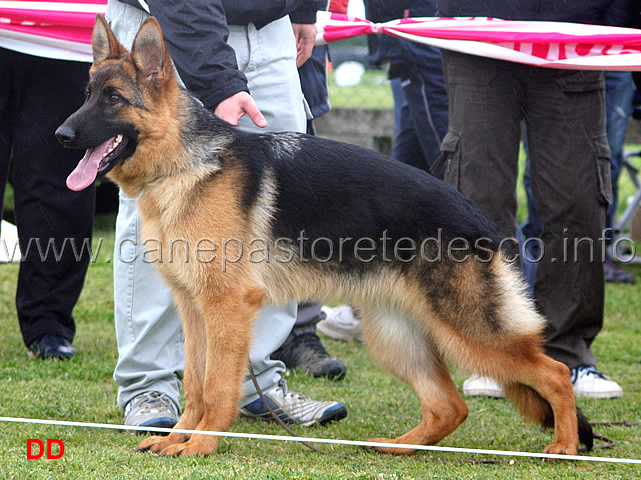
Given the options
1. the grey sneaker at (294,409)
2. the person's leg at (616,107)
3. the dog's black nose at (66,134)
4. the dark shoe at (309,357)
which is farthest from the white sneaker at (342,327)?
the dog's black nose at (66,134)

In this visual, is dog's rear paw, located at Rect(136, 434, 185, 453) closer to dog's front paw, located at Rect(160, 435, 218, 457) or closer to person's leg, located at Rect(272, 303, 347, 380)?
dog's front paw, located at Rect(160, 435, 218, 457)

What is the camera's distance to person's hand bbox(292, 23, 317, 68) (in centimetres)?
412

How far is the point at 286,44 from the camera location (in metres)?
3.76

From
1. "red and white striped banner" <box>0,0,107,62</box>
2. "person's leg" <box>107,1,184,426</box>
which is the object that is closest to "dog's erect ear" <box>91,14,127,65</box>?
"person's leg" <box>107,1,184,426</box>

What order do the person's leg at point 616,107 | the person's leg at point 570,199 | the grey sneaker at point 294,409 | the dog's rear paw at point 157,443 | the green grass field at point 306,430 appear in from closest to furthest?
the green grass field at point 306,430, the dog's rear paw at point 157,443, the grey sneaker at point 294,409, the person's leg at point 570,199, the person's leg at point 616,107

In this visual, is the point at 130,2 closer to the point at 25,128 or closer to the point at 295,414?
the point at 25,128

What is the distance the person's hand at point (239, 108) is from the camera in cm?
324

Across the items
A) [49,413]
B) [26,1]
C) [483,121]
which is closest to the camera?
[49,413]

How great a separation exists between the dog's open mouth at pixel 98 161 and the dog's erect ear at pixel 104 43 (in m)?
0.39

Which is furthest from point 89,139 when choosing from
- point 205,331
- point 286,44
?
point 286,44

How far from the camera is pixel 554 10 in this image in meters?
4.19

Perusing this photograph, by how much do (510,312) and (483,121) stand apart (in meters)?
1.34

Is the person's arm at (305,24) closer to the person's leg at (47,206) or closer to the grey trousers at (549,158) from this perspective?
the grey trousers at (549,158)

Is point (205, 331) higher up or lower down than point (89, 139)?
lower down
